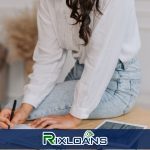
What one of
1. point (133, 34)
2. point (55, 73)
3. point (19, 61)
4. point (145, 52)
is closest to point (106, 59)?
point (133, 34)

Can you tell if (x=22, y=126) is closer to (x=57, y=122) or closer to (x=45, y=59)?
(x=57, y=122)

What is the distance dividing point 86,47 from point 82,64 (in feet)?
0.44

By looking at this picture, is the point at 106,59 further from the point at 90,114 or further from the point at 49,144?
the point at 49,144

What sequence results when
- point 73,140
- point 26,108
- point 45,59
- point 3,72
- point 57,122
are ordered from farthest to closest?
point 3,72 → point 45,59 → point 26,108 → point 57,122 → point 73,140

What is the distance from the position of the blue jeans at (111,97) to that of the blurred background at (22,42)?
0.68 meters

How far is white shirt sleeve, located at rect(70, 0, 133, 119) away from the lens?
1.27 m

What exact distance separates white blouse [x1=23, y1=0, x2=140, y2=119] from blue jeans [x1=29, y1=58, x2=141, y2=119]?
0.04 m

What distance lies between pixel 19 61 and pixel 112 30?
121 centimetres

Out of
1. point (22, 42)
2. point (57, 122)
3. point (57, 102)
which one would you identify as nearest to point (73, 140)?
point (57, 122)

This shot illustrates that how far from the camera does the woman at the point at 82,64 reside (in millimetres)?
1284

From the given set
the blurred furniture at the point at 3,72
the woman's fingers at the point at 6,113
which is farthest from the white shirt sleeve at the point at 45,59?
the blurred furniture at the point at 3,72

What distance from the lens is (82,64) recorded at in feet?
4.98

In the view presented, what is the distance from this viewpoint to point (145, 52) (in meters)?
2.22

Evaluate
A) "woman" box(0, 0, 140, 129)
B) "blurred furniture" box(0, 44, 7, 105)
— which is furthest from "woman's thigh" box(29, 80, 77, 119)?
"blurred furniture" box(0, 44, 7, 105)
